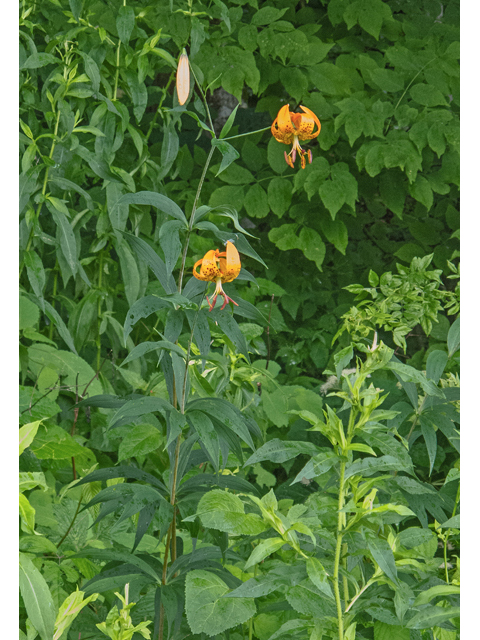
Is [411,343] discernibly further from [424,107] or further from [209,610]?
[209,610]

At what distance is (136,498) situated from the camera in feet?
1.98

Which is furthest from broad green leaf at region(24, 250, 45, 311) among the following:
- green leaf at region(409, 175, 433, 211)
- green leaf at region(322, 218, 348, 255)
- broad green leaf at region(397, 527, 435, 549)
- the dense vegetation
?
green leaf at region(409, 175, 433, 211)

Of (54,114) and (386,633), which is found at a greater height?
(54,114)

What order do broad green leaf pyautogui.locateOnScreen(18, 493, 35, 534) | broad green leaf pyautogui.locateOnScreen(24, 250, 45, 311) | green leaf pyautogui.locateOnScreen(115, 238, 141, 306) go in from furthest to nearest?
1. green leaf pyautogui.locateOnScreen(115, 238, 141, 306)
2. broad green leaf pyautogui.locateOnScreen(24, 250, 45, 311)
3. broad green leaf pyautogui.locateOnScreen(18, 493, 35, 534)

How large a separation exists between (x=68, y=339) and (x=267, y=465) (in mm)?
783

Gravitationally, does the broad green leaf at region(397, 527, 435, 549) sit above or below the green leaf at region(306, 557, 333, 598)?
below

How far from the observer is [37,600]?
417mm

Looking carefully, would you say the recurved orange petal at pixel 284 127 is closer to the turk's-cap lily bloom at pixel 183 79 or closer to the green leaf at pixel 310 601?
the turk's-cap lily bloom at pixel 183 79

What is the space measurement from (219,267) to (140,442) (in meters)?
0.25

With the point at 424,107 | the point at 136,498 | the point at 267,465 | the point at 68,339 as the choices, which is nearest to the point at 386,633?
the point at 136,498

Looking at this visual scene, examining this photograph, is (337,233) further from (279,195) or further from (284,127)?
(284,127)

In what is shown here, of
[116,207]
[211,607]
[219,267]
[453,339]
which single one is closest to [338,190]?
[116,207]

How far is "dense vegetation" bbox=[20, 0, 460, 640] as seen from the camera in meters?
0.56

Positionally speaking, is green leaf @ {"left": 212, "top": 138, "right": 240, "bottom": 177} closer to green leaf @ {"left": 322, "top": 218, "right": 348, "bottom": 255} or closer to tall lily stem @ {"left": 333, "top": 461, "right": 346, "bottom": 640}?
tall lily stem @ {"left": 333, "top": 461, "right": 346, "bottom": 640}
